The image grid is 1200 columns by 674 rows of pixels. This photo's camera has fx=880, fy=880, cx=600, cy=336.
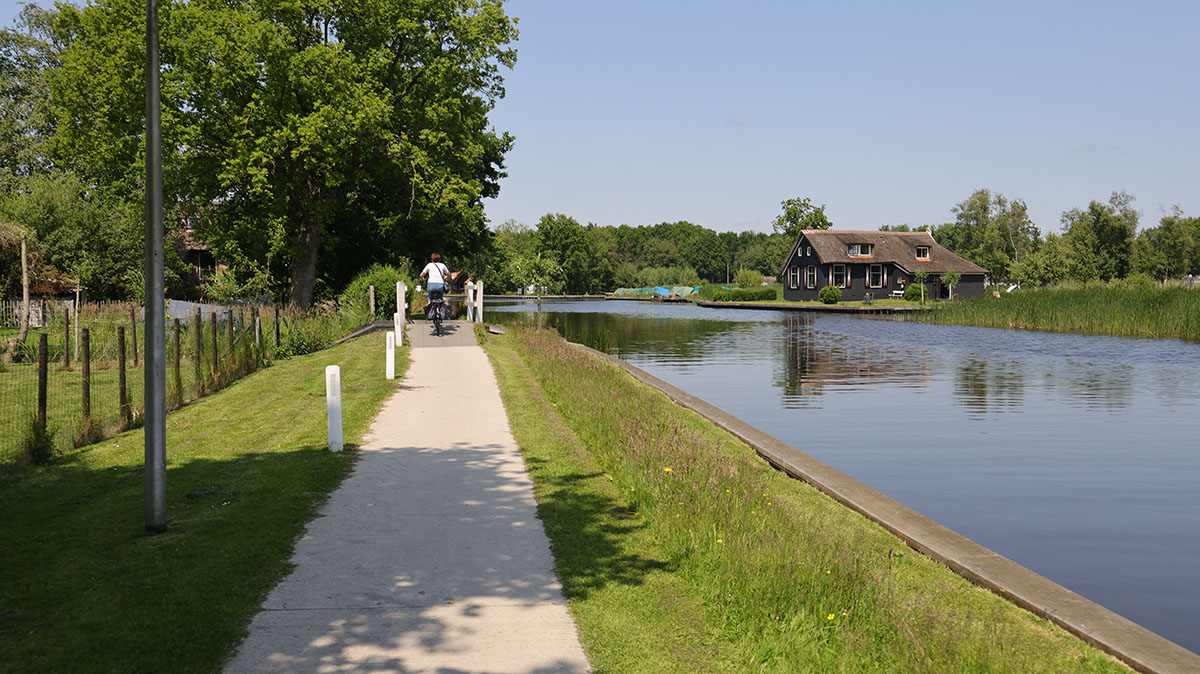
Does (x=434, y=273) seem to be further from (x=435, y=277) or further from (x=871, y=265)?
(x=871, y=265)

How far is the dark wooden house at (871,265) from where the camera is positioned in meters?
83.8

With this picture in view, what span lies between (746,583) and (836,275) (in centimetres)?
8156

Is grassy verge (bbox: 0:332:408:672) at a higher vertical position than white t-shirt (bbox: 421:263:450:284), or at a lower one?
lower

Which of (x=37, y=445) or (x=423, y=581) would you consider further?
(x=37, y=445)

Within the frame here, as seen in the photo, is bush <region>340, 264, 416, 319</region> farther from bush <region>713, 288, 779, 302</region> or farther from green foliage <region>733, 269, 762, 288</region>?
green foliage <region>733, 269, 762, 288</region>

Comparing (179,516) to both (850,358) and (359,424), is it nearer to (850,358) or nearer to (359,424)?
(359,424)

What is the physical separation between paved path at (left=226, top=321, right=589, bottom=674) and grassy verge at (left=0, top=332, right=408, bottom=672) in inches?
12.0

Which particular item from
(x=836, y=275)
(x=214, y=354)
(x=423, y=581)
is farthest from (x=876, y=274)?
(x=423, y=581)

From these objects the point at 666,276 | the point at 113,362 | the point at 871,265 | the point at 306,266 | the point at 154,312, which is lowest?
the point at 113,362

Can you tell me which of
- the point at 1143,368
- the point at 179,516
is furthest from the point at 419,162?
the point at 179,516

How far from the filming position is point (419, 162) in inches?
1441

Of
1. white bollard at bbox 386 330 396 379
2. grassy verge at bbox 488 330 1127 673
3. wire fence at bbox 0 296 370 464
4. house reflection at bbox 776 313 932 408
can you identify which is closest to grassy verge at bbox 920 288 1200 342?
house reflection at bbox 776 313 932 408

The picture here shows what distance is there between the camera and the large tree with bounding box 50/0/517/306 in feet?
114

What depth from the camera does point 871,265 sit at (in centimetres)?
8412
